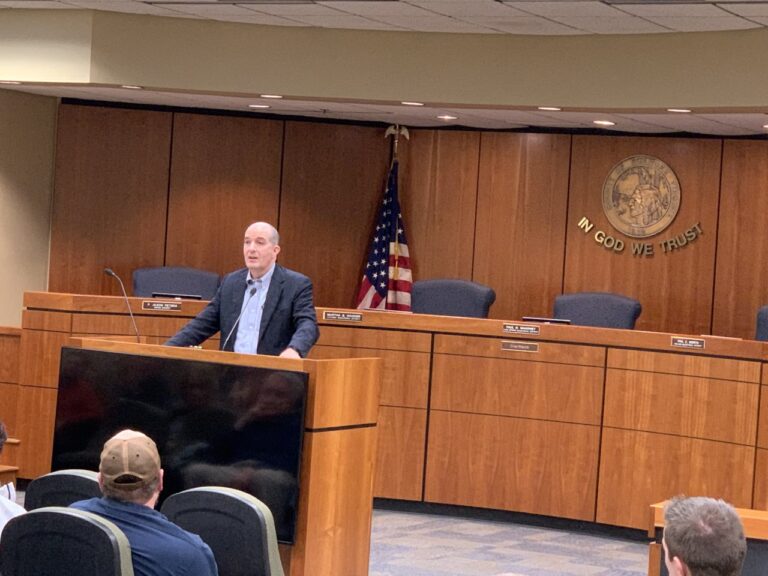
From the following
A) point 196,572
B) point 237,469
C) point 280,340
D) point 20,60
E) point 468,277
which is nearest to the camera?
point 196,572

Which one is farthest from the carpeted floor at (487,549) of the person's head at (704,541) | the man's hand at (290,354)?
the person's head at (704,541)

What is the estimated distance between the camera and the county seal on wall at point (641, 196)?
11328 millimetres

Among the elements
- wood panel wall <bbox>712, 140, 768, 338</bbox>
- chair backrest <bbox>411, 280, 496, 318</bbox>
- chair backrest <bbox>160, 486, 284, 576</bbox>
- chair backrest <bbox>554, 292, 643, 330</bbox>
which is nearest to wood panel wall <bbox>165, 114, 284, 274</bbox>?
chair backrest <bbox>411, 280, 496, 318</bbox>

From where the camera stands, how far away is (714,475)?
8.32m

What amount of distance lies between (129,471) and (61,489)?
84 centimetres

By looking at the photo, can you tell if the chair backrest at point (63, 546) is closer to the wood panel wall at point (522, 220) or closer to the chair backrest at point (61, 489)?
the chair backrest at point (61, 489)

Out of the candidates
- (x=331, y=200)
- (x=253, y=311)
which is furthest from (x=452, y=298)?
(x=253, y=311)

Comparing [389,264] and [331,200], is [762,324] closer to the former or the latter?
[389,264]

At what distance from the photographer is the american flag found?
11.8 metres

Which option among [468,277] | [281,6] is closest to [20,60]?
[281,6]

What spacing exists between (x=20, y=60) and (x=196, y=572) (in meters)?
7.07

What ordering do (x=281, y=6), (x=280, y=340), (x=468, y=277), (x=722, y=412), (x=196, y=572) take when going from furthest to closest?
1. (x=468, y=277)
2. (x=281, y=6)
3. (x=722, y=412)
4. (x=280, y=340)
5. (x=196, y=572)

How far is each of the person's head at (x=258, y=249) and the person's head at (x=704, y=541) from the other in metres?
3.97

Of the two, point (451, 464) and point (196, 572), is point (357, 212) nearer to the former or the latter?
point (451, 464)
